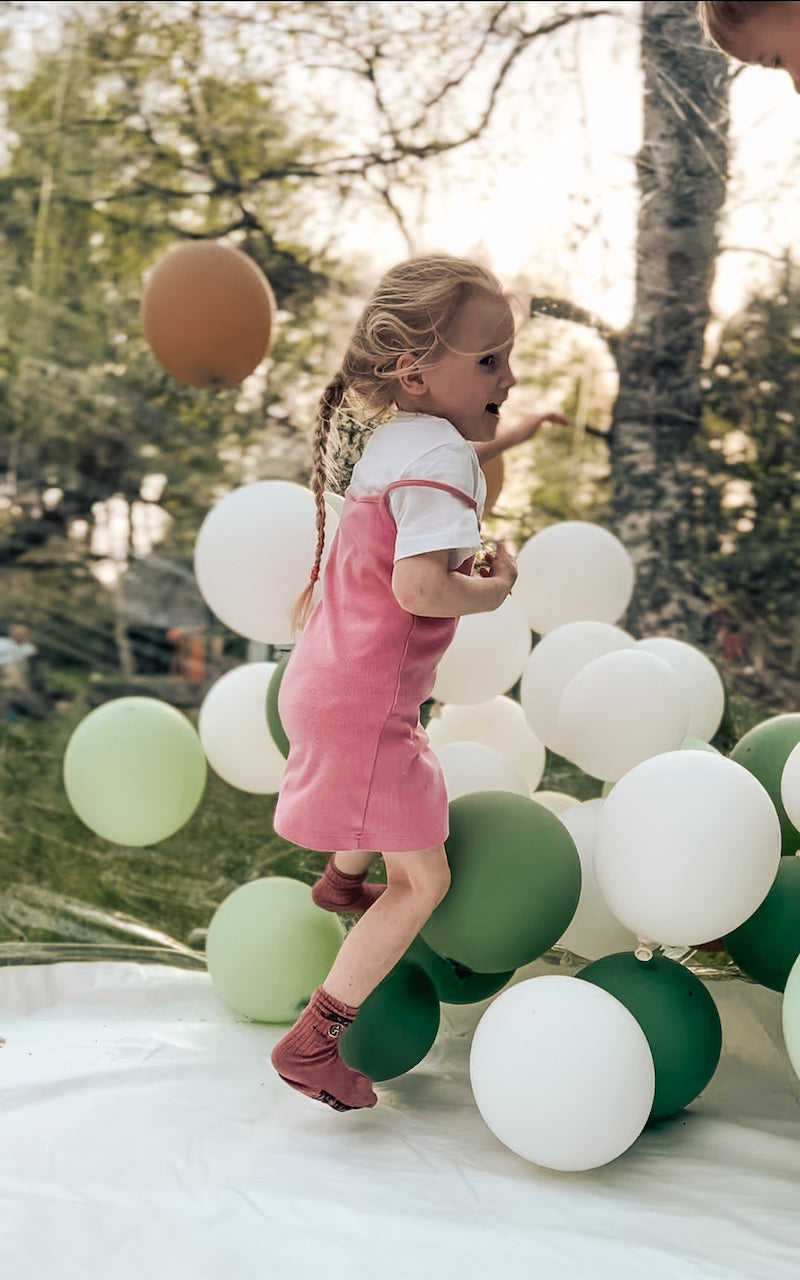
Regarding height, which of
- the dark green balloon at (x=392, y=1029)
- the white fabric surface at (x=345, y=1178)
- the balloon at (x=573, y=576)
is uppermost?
the balloon at (x=573, y=576)

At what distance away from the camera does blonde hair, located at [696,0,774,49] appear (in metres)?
1.29

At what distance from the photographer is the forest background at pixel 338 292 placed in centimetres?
332

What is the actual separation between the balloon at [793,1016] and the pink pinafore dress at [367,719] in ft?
1.59

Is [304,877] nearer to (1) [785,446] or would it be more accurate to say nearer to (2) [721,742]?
(2) [721,742]

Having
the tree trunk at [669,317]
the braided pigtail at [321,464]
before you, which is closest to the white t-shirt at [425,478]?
the braided pigtail at [321,464]

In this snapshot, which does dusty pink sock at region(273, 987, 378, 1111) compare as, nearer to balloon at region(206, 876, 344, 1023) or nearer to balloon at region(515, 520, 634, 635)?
balloon at region(206, 876, 344, 1023)

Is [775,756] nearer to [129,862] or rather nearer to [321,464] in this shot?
[321,464]

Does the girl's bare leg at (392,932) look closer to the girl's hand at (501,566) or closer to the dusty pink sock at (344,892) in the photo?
the dusty pink sock at (344,892)

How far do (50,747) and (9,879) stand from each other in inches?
47.9

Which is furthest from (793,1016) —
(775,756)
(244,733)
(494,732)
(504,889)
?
(244,733)

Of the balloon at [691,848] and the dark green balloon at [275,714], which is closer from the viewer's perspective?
the balloon at [691,848]

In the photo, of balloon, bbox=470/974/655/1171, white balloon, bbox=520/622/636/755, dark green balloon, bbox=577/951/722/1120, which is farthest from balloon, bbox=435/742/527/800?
balloon, bbox=470/974/655/1171

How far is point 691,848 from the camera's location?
1467mm

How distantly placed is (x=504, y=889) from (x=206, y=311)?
1.87 m
